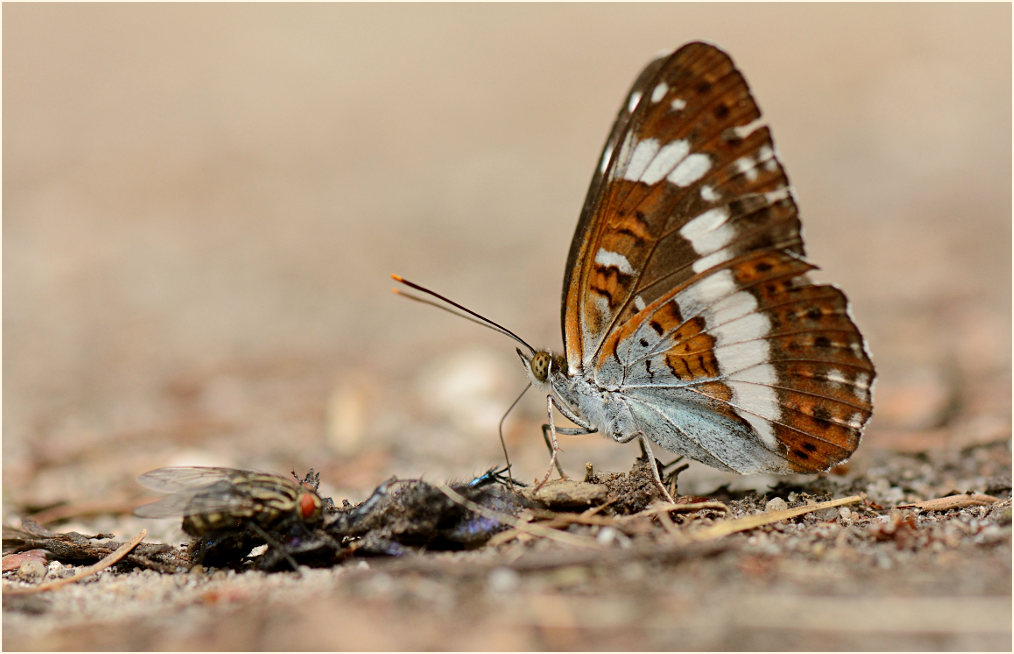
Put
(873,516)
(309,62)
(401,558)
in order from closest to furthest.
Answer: (401,558)
(873,516)
(309,62)

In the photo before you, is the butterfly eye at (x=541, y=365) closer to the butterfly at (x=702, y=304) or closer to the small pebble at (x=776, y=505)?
the butterfly at (x=702, y=304)

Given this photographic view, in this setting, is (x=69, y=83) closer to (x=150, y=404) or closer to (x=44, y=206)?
(x=44, y=206)

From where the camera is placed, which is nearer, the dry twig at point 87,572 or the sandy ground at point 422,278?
the sandy ground at point 422,278

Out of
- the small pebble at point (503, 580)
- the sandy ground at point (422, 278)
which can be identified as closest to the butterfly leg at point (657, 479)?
the sandy ground at point (422, 278)

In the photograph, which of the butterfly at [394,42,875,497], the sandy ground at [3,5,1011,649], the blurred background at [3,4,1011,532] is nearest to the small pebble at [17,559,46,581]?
the sandy ground at [3,5,1011,649]

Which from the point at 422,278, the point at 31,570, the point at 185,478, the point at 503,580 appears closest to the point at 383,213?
the point at 422,278

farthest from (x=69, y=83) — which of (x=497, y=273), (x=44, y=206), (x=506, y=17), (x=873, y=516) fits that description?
(x=873, y=516)
